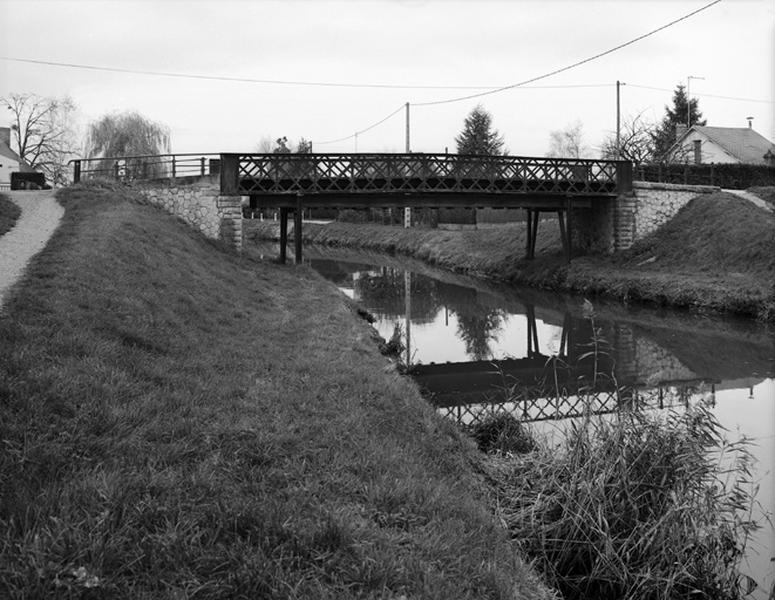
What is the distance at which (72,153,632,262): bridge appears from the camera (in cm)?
2386

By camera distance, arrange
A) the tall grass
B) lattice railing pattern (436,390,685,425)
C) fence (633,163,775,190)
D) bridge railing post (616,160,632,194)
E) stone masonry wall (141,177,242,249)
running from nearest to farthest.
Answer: the tall grass → lattice railing pattern (436,390,685,425) → stone masonry wall (141,177,242,249) → bridge railing post (616,160,632,194) → fence (633,163,775,190)

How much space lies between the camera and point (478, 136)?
186 ft

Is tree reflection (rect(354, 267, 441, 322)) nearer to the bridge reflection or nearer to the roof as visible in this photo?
the bridge reflection

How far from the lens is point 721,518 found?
215 inches

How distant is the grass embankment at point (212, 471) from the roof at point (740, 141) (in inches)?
1928

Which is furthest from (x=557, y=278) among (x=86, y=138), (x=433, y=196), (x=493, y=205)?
(x=86, y=138)

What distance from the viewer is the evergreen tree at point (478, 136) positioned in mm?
56094

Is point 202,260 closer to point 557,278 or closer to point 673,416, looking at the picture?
point 673,416

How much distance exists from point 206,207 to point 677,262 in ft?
56.5

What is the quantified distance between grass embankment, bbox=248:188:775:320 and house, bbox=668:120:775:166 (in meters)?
20.3

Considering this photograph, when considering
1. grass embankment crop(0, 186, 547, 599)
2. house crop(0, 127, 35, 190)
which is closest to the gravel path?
grass embankment crop(0, 186, 547, 599)

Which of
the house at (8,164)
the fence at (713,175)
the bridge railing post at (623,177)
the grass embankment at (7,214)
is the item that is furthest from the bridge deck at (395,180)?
the house at (8,164)

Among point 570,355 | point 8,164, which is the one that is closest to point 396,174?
point 570,355

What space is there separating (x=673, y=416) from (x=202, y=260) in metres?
13.5
